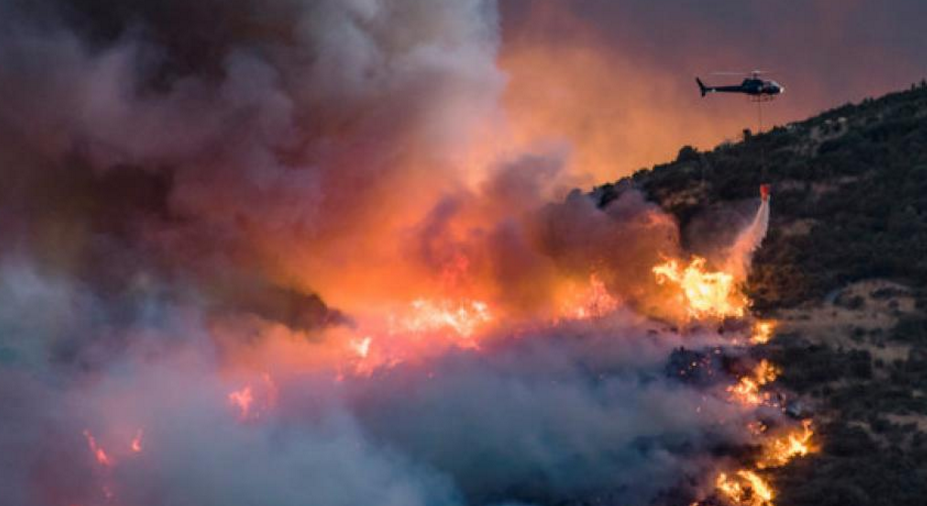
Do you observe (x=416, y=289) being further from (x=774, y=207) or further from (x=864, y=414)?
(x=774, y=207)

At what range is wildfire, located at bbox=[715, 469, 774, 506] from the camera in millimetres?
65562

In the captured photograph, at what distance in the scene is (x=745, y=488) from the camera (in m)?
66.5

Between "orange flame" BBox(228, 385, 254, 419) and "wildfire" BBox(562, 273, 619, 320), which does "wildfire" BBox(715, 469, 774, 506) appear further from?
"orange flame" BBox(228, 385, 254, 419)

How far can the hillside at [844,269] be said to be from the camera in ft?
226

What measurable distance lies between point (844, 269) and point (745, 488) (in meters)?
26.2

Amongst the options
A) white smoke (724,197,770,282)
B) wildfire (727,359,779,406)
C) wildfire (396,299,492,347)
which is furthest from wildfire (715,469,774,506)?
white smoke (724,197,770,282)

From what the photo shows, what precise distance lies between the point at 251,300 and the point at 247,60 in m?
9.73

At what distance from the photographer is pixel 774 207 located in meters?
97.7

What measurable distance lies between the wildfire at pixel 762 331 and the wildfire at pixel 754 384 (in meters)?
2.09

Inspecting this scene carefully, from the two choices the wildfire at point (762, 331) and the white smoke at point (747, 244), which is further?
the white smoke at point (747, 244)

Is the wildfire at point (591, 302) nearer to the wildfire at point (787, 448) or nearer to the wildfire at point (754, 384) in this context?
the wildfire at point (754, 384)

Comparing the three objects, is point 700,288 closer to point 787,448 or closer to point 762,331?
point 762,331

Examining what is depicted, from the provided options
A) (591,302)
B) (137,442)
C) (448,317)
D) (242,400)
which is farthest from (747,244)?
(137,442)

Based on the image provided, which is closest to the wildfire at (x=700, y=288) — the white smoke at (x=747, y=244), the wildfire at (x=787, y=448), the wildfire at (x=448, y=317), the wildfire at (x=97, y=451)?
the white smoke at (x=747, y=244)
